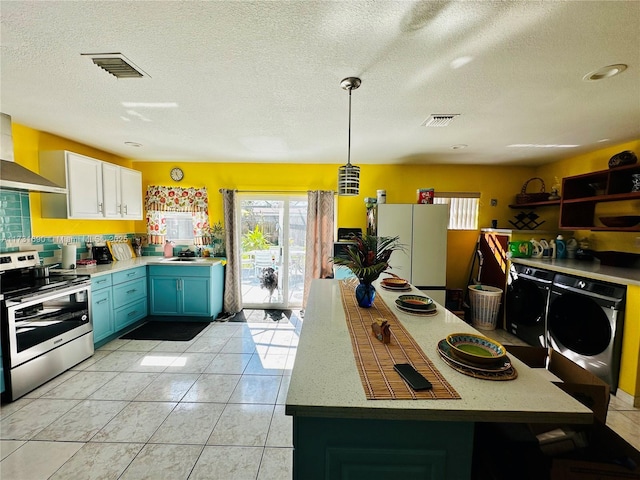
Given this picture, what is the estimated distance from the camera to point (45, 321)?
7.74 ft

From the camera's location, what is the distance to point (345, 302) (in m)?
2.02

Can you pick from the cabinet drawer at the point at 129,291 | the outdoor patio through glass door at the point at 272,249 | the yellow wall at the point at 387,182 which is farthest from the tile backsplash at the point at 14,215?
the outdoor patio through glass door at the point at 272,249

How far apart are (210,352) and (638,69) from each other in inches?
158

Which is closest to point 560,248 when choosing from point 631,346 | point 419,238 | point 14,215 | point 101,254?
point 631,346

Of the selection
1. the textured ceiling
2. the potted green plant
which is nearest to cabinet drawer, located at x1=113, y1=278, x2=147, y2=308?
the textured ceiling

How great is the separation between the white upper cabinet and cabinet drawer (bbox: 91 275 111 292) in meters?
0.72

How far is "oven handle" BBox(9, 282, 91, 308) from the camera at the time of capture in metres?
2.15

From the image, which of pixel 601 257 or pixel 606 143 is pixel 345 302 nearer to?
pixel 601 257

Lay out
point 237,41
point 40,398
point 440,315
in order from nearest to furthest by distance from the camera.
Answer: point 237,41, point 440,315, point 40,398

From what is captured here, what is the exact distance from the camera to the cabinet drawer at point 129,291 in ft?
10.6

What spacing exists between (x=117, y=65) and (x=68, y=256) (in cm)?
238

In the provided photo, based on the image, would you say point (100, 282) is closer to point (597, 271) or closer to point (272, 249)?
point (272, 249)

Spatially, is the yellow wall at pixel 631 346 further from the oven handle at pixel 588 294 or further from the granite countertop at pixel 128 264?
the granite countertop at pixel 128 264

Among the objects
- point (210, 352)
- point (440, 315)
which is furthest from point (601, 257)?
point (210, 352)
